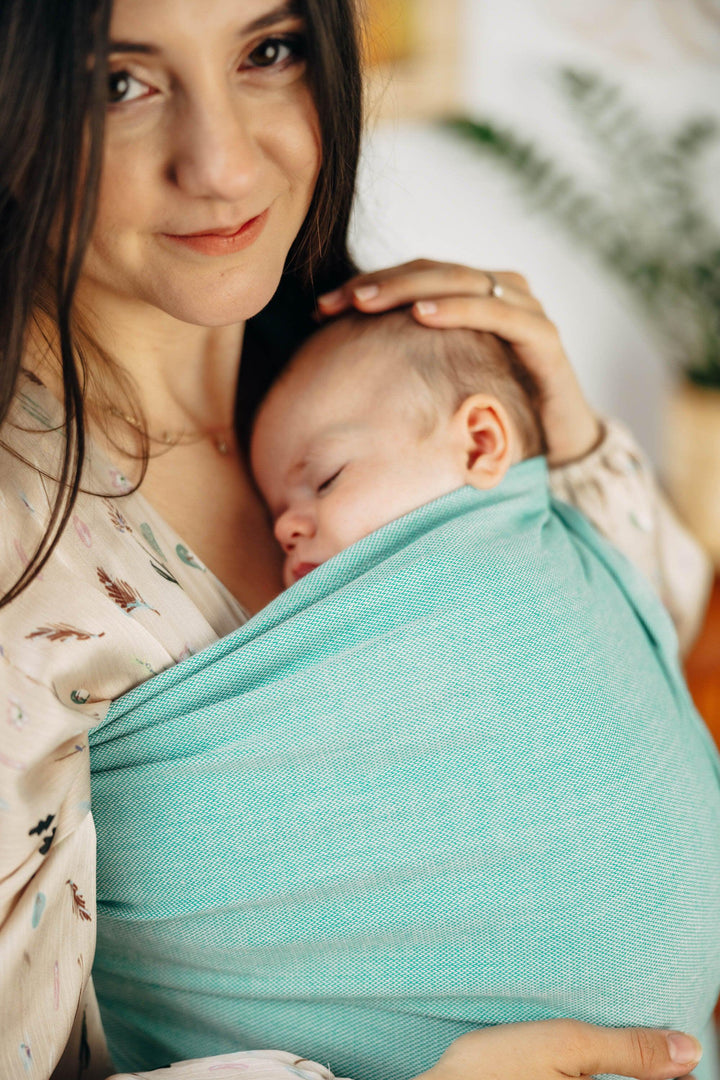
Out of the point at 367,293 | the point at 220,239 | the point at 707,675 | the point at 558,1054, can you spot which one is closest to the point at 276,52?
the point at 220,239

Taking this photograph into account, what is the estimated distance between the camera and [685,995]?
0.89 metres

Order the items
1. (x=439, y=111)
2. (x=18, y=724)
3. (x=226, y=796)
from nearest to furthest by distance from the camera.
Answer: (x=18, y=724)
(x=226, y=796)
(x=439, y=111)

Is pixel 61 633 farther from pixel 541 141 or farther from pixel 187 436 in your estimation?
pixel 541 141

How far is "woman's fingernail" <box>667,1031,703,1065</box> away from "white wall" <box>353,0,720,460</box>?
167 cm

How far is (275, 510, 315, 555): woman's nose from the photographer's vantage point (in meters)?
1.00

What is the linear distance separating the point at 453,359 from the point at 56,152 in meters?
0.50

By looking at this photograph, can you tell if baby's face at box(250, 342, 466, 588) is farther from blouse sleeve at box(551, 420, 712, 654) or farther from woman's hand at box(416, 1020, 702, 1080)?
woman's hand at box(416, 1020, 702, 1080)

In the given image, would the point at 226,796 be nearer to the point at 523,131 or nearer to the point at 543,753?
the point at 543,753

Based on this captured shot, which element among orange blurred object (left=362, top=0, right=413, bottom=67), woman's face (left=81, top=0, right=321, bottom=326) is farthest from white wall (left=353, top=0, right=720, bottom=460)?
woman's face (left=81, top=0, right=321, bottom=326)

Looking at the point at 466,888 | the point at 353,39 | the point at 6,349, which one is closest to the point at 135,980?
the point at 466,888

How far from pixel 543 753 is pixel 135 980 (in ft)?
1.50

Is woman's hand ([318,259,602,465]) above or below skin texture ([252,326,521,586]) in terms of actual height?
above

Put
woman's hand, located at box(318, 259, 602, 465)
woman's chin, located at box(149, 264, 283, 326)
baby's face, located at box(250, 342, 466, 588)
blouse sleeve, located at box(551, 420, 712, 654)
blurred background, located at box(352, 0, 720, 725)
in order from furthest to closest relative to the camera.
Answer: blurred background, located at box(352, 0, 720, 725) < blouse sleeve, located at box(551, 420, 712, 654) < woman's hand, located at box(318, 259, 602, 465) < baby's face, located at box(250, 342, 466, 588) < woman's chin, located at box(149, 264, 283, 326)

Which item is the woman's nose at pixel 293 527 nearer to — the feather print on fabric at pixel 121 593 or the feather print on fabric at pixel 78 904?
the feather print on fabric at pixel 121 593
